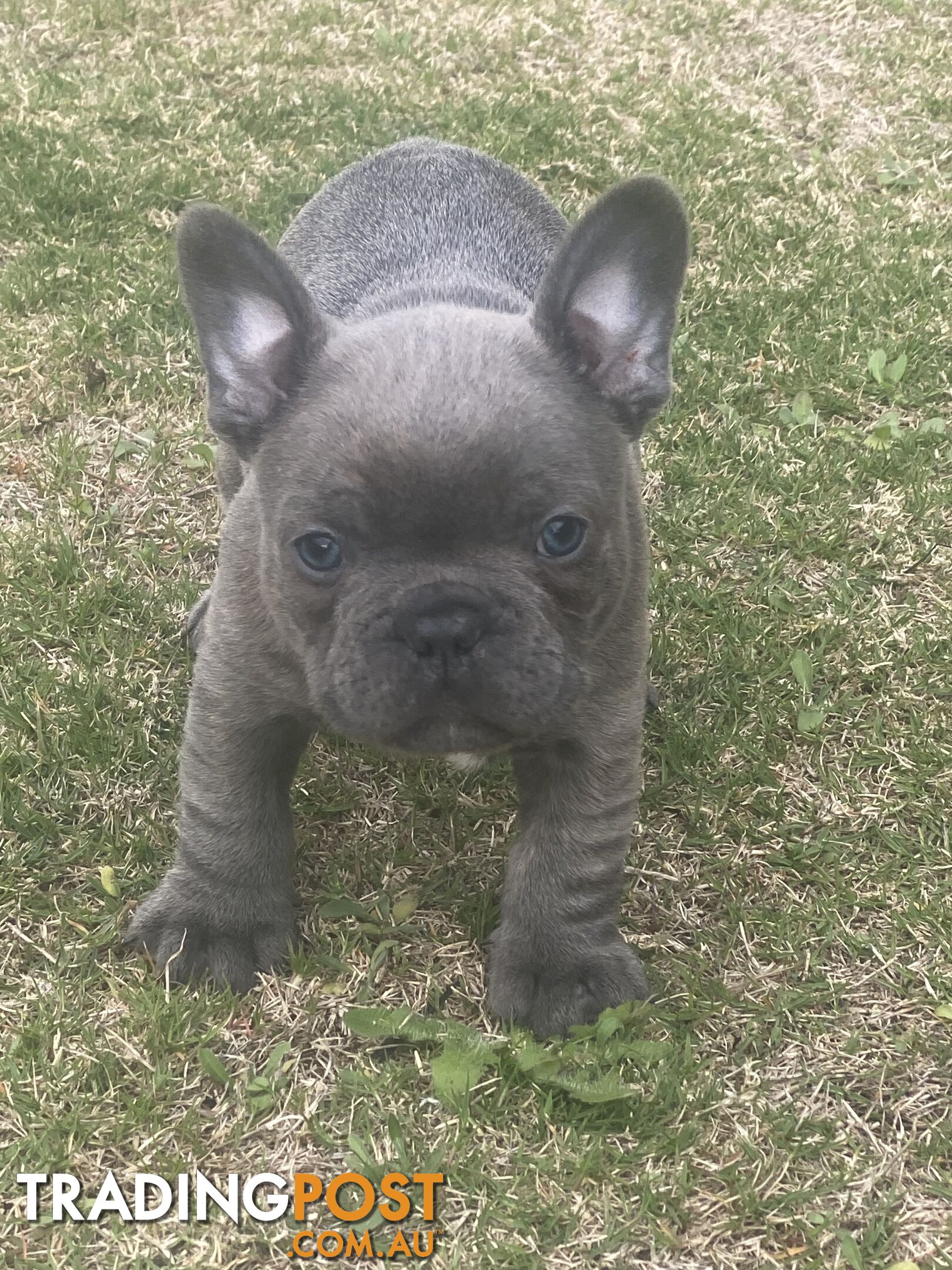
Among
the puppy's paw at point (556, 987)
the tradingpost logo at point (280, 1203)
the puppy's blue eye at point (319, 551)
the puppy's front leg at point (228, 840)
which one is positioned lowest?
the tradingpost logo at point (280, 1203)

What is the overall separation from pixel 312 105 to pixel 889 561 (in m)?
4.95

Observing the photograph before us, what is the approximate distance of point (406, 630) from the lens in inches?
104

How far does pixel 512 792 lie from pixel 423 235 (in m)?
2.04

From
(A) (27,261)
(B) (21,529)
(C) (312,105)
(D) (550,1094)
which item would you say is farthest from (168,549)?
(C) (312,105)

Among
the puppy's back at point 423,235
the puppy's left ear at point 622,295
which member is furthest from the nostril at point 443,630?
the puppy's back at point 423,235

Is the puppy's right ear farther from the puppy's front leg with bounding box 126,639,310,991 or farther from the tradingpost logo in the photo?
the tradingpost logo

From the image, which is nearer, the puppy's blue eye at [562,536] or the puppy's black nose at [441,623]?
the puppy's black nose at [441,623]

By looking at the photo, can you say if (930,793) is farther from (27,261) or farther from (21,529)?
(27,261)

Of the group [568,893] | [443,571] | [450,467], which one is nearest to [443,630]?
[443,571]

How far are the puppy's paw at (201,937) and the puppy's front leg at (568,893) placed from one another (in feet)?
2.27

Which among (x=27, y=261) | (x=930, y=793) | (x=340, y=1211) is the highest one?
(x=27, y=261)

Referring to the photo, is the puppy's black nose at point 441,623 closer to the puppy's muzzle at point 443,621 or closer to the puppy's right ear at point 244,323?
the puppy's muzzle at point 443,621

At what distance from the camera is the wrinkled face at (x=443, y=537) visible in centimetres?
264

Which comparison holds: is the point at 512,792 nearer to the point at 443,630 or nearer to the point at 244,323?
the point at 443,630
